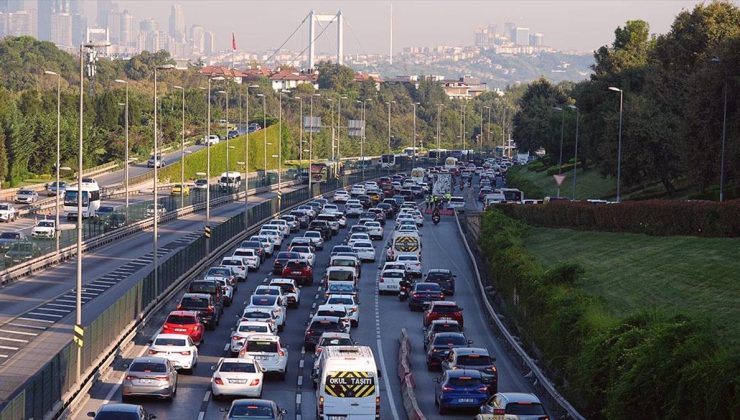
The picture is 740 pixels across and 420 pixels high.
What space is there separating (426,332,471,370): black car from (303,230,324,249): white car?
3336 centimetres

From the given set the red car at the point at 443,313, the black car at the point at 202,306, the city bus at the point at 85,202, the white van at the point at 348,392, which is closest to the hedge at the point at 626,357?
the red car at the point at 443,313

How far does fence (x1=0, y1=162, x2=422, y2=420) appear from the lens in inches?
1157

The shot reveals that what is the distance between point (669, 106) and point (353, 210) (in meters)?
25.1

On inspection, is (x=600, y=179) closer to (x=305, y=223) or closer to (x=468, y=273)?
(x=305, y=223)

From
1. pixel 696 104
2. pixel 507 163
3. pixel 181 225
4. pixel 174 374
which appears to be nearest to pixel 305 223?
pixel 181 225

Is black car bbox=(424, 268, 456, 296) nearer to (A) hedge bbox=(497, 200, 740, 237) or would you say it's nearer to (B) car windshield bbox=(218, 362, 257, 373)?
(A) hedge bbox=(497, 200, 740, 237)

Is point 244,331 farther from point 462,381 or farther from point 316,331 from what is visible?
point 462,381

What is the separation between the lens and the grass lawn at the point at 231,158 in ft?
447

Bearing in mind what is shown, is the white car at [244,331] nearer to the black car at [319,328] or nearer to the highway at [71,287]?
the black car at [319,328]

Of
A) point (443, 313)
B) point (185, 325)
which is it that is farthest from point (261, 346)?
point (443, 313)

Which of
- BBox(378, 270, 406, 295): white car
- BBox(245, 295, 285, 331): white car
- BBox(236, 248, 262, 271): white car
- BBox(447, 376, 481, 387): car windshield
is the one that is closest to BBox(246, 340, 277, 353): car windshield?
BBox(447, 376, 481, 387): car windshield

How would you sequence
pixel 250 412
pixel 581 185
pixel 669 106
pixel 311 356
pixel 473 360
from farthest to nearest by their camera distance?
A: pixel 581 185 < pixel 669 106 < pixel 311 356 < pixel 473 360 < pixel 250 412

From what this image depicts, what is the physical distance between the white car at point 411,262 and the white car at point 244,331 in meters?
20.0

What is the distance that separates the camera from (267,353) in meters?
38.7
